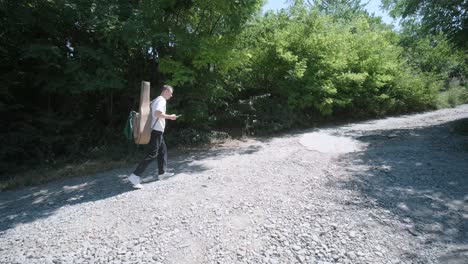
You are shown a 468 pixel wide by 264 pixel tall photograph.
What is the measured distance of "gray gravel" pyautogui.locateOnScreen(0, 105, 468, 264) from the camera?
9.84ft

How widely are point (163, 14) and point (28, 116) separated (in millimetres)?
4715

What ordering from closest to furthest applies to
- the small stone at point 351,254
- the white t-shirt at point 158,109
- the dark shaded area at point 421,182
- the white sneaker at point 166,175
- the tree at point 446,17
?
the small stone at point 351,254 < the dark shaded area at point 421,182 < the white t-shirt at point 158,109 < the white sneaker at point 166,175 < the tree at point 446,17

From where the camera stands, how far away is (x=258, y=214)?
3.79 m

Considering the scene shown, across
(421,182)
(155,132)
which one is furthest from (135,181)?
(421,182)

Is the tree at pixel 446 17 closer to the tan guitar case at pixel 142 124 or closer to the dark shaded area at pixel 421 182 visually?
the dark shaded area at pixel 421 182

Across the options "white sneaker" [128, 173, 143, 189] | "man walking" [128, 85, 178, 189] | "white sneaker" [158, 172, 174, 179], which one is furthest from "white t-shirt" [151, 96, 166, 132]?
"white sneaker" [158, 172, 174, 179]

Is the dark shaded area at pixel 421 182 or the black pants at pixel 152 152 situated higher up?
the black pants at pixel 152 152

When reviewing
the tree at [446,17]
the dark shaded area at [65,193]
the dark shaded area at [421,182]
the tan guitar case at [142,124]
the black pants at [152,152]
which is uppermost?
the tree at [446,17]

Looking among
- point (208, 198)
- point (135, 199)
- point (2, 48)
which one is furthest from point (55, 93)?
point (208, 198)

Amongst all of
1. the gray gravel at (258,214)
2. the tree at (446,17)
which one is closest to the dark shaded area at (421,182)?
the gray gravel at (258,214)

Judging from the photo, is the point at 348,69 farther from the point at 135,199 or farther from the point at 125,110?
the point at 135,199

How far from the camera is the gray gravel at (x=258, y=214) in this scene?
9.84 feet

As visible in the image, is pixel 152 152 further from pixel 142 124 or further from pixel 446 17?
pixel 446 17

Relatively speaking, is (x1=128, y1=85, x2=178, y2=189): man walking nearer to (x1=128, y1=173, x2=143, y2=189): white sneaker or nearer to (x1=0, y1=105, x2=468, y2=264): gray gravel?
(x1=128, y1=173, x2=143, y2=189): white sneaker
